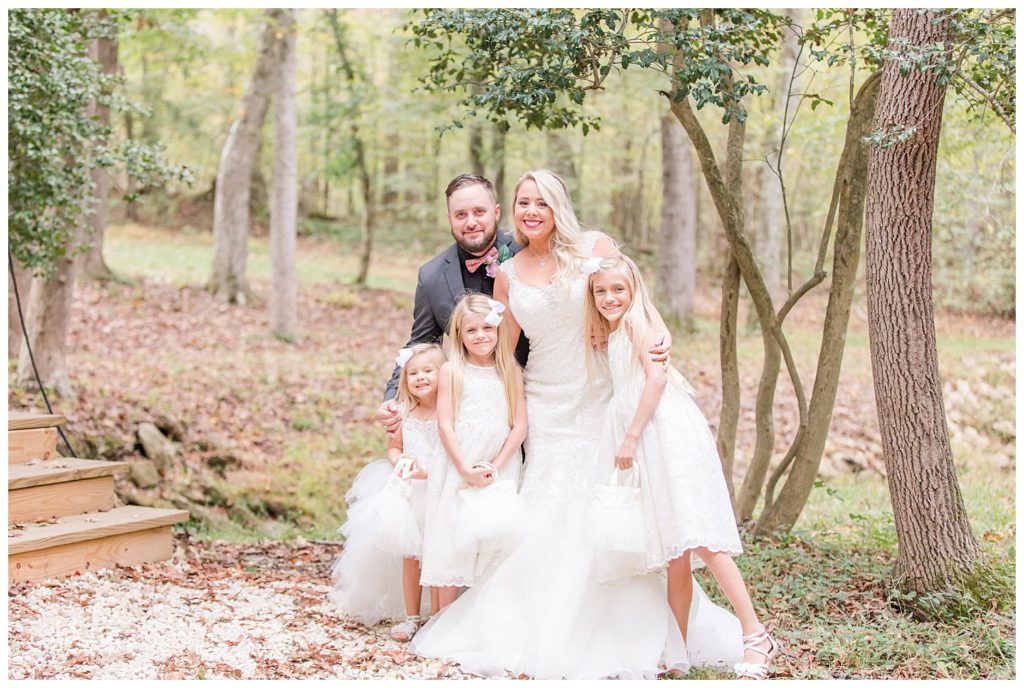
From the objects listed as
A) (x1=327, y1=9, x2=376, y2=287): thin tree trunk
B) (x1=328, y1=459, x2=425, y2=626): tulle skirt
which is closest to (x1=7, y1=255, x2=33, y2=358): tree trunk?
(x1=328, y1=459, x2=425, y2=626): tulle skirt

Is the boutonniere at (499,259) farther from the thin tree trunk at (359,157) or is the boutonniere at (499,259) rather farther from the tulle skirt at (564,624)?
the thin tree trunk at (359,157)

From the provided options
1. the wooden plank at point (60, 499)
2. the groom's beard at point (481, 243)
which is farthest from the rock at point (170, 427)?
the groom's beard at point (481, 243)

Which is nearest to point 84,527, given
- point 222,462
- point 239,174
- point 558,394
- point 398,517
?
point 398,517

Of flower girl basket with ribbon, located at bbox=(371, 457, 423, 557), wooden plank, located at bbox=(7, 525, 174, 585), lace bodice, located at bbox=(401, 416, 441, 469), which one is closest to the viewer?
flower girl basket with ribbon, located at bbox=(371, 457, 423, 557)

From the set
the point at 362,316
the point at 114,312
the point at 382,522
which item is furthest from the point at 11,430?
the point at 362,316

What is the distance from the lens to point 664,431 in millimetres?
4082

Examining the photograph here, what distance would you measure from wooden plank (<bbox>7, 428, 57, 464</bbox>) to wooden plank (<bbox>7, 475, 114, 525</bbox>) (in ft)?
1.29

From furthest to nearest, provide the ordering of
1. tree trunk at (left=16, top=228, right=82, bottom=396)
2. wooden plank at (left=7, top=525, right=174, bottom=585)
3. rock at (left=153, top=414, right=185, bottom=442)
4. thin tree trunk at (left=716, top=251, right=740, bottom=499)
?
1. rock at (left=153, top=414, right=185, bottom=442)
2. tree trunk at (left=16, top=228, right=82, bottom=396)
3. thin tree trunk at (left=716, top=251, right=740, bottom=499)
4. wooden plank at (left=7, top=525, right=174, bottom=585)

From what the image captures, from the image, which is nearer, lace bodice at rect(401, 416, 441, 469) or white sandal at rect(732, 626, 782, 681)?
white sandal at rect(732, 626, 782, 681)

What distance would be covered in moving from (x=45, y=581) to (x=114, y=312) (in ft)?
29.6

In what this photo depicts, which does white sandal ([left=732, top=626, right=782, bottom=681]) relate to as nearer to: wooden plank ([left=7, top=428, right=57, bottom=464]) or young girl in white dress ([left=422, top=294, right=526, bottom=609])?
young girl in white dress ([left=422, top=294, right=526, bottom=609])

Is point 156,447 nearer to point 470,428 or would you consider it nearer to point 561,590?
point 470,428

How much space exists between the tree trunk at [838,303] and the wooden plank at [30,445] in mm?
4707

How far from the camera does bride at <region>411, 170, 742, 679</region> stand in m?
4.07
